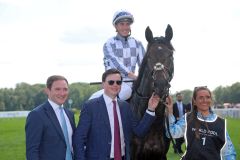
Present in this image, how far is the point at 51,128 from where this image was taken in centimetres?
410

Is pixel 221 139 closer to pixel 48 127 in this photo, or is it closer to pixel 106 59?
pixel 48 127

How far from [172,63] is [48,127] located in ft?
6.48

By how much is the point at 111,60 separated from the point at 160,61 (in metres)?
1.21

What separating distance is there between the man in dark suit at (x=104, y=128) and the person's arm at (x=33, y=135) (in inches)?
15.3

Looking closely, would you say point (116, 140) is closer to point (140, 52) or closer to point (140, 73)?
point (140, 73)

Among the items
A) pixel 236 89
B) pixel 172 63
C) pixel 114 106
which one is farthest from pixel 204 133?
pixel 236 89

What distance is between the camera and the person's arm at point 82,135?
4.10 metres

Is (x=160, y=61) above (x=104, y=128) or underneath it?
above

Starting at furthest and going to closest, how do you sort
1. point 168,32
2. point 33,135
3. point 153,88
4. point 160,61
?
point 168,32 < point 160,61 < point 153,88 < point 33,135

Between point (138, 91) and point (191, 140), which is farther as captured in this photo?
point (138, 91)

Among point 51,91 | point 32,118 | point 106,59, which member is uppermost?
point 106,59

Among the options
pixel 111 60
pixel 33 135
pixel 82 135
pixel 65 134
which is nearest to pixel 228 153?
pixel 82 135

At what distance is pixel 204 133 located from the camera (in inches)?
167

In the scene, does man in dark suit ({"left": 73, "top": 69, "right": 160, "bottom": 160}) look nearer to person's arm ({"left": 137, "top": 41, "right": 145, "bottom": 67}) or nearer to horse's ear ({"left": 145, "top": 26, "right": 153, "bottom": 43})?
horse's ear ({"left": 145, "top": 26, "right": 153, "bottom": 43})
